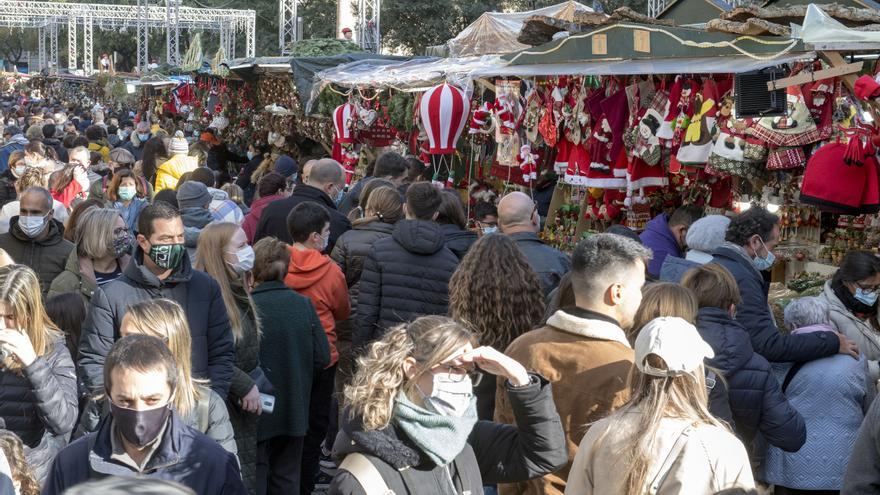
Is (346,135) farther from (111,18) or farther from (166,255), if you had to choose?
(111,18)

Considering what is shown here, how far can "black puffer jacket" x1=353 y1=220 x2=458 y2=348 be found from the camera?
5.87 m

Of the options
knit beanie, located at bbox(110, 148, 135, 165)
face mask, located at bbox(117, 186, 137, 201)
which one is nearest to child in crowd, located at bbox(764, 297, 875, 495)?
face mask, located at bbox(117, 186, 137, 201)

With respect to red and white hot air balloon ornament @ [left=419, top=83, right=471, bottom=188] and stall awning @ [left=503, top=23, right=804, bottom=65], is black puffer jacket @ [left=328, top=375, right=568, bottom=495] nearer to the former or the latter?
stall awning @ [left=503, top=23, right=804, bottom=65]

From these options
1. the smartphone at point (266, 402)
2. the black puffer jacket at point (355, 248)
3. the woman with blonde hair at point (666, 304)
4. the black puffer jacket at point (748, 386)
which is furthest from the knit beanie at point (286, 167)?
the woman with blonde hair at point (666, 304)

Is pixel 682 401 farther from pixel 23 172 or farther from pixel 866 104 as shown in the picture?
pixel 23 172

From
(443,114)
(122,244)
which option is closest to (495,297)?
(122,244)

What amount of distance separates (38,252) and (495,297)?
3.31m

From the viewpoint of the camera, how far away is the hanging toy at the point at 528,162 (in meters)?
9.30

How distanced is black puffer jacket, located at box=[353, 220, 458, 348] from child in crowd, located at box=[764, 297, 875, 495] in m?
1.81

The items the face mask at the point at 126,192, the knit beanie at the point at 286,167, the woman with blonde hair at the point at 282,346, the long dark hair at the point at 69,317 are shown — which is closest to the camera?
the long dark hair at the point at 69,317

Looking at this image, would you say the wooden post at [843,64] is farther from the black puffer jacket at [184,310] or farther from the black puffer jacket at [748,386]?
the black puffer jacket at [184,310]

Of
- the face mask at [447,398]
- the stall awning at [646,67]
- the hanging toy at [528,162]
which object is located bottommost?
the face mask at [447,398]

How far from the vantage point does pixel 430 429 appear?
2842 millimetres

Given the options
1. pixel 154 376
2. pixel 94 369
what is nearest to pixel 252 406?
pixel 94 369
